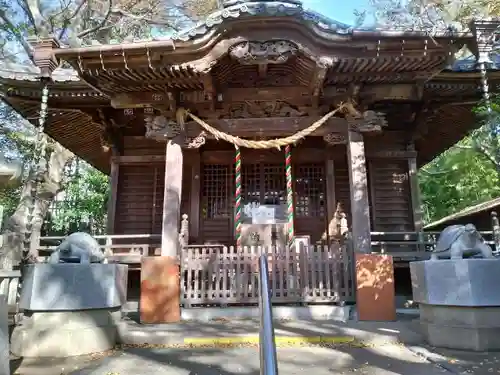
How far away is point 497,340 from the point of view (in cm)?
451

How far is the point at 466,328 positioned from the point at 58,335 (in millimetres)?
5123

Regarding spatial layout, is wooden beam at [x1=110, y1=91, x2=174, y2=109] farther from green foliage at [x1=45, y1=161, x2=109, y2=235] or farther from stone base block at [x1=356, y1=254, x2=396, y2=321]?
green foliage at [x1=45, y1=161, x2=109, y2=235]

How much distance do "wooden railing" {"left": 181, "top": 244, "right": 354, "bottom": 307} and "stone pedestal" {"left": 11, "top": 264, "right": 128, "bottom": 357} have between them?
84.4 inches

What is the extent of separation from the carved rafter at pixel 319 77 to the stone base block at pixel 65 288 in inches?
193

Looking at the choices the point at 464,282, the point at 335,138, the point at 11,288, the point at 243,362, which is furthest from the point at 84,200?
the point at 464,282

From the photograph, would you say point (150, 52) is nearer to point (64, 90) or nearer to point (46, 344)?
point (64, 90)

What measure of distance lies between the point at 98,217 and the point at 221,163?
13.1 m

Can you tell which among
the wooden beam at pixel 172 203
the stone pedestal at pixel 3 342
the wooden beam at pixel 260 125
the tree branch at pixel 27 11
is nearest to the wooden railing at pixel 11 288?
the stone pedestal at pixel 3 342

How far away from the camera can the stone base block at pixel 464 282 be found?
14.9ft

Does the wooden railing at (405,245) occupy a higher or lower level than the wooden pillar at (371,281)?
higher

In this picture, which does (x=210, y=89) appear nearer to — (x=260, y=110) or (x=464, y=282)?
(x=260, y=110)

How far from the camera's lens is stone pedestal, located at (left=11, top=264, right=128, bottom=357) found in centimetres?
471

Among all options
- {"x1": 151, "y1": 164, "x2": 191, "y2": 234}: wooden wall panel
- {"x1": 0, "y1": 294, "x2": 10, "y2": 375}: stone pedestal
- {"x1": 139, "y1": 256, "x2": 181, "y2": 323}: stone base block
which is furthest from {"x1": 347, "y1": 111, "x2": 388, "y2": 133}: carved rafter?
{"x1": 0, "y1": 294, "x2": 10, "y2": 375}: stone pedestal

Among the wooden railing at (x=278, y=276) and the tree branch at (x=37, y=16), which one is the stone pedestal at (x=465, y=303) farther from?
the tree branch at (x=37, y=16)
